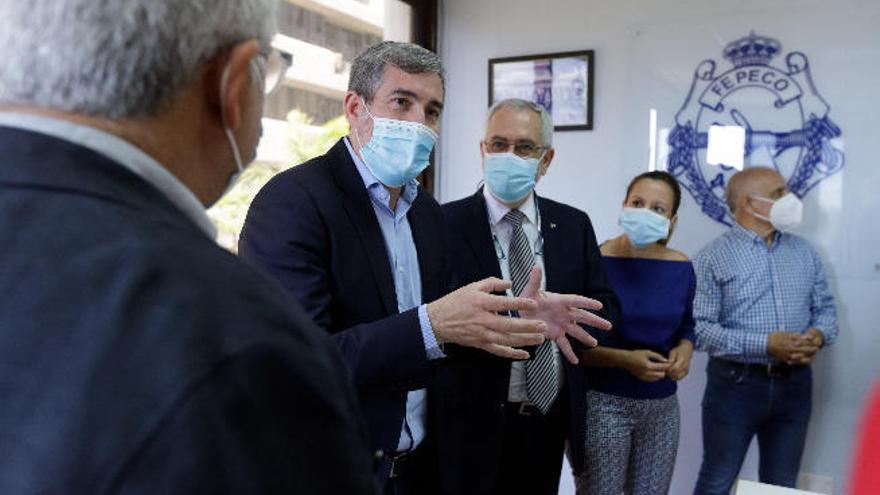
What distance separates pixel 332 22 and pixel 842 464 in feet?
9.24

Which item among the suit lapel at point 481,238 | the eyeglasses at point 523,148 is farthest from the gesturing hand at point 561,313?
the eyeglasses at point 523,148

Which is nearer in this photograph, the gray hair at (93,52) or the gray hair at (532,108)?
the gray hair at (93,52)

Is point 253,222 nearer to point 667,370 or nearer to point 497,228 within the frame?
point 497,228

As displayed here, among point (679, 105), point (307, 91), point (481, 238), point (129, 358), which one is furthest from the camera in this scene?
point (679, 105)

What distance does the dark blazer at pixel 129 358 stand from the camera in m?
0.46

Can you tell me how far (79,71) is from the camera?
542 millimetres

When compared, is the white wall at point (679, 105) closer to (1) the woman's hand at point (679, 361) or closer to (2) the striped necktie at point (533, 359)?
(1) the woman's hand at point (679, 361)

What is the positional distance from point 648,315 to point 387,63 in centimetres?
125

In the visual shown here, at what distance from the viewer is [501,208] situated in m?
2.17

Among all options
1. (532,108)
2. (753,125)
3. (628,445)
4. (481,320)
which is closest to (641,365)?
(628,445)

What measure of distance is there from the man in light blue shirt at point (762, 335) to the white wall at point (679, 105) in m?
0.26

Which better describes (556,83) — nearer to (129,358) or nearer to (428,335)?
(428,335)

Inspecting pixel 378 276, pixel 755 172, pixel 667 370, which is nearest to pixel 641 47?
pixel 755 172

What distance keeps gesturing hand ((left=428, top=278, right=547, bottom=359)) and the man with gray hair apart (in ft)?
2.62
